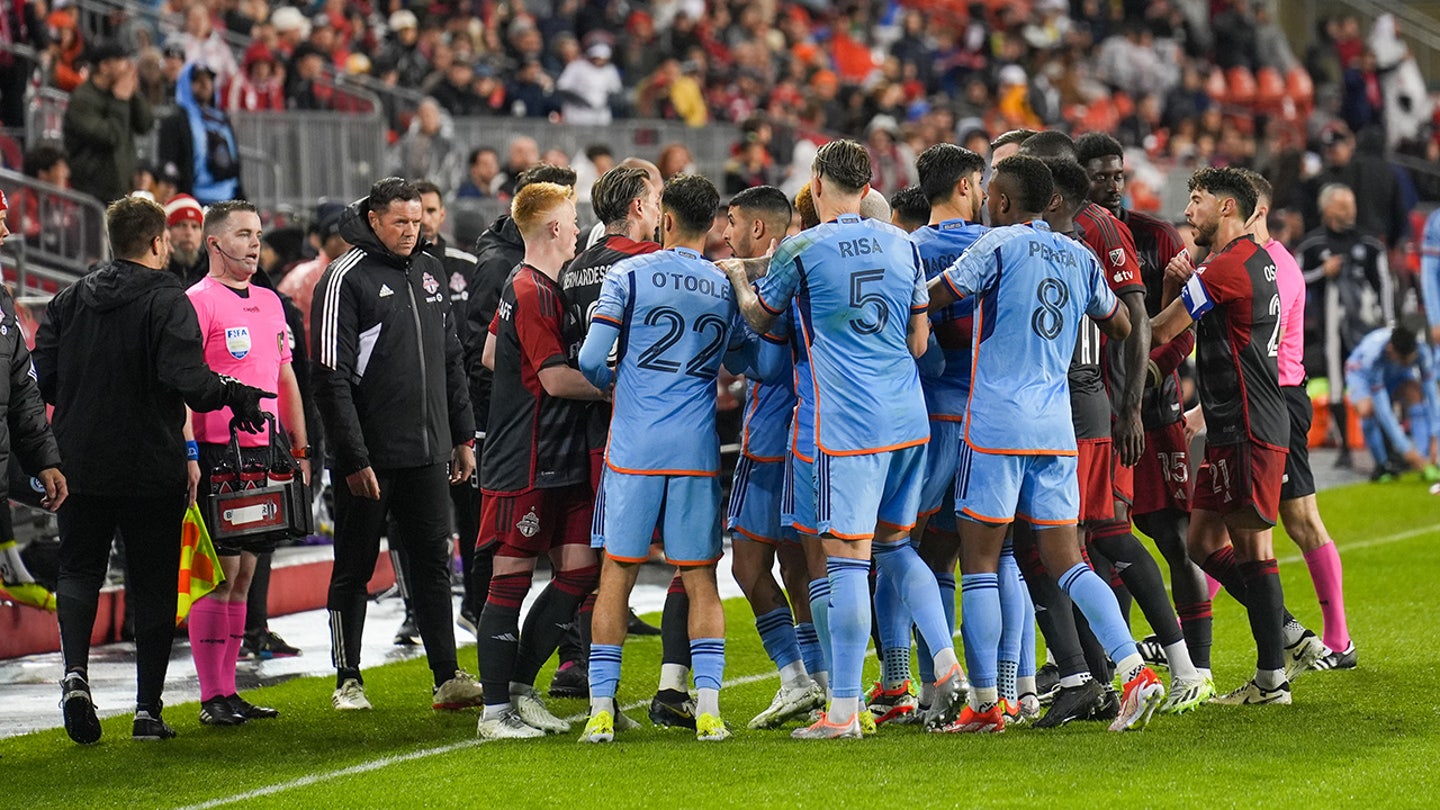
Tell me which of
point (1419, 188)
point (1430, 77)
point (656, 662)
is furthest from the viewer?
point (1430, 77)

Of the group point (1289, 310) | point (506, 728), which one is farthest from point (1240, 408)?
point (506, 728)

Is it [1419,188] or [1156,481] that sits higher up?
[1419,188]

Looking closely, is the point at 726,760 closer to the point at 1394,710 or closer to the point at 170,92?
the point at 1394,710

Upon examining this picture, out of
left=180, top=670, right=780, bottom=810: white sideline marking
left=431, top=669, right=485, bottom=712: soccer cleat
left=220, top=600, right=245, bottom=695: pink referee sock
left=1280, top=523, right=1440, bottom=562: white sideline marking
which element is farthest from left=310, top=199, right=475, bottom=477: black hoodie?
left=1280, top=523, right=1440, bottom=562: white sideline marking

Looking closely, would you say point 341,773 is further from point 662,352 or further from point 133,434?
point 662,352

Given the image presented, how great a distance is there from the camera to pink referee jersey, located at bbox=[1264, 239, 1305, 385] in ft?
26.4

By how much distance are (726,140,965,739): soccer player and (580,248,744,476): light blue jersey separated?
0.16 meters

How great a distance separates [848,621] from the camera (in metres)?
6.75

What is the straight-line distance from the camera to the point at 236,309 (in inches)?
316

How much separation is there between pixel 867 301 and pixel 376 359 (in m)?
2.23

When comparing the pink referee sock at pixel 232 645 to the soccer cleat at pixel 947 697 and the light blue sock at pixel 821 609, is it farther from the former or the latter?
the soccer cleat at pixel 947 697

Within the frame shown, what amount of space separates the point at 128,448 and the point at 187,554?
0.60 m

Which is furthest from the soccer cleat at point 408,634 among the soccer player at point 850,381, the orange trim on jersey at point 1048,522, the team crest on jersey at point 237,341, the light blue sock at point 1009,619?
the orange trim on jersey at point 1048,522

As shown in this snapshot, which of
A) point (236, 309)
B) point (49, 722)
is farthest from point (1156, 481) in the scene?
point (49, 722)
